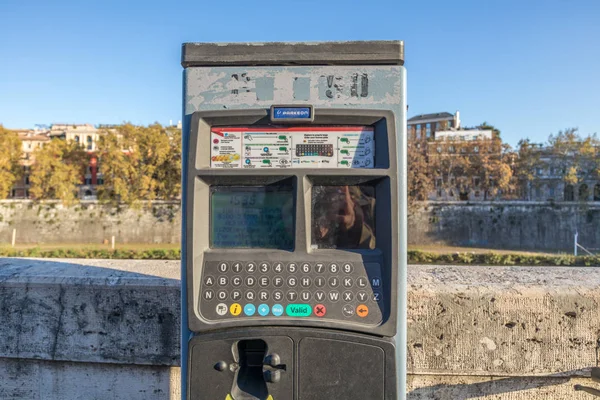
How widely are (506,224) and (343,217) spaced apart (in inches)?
1522

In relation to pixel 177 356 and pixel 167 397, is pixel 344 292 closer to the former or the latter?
pixel 177 356

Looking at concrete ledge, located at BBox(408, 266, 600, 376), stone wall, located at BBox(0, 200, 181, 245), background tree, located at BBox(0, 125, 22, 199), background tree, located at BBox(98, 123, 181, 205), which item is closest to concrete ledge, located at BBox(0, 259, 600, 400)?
concrete ledge, located at BBox(408, 266, 600, 376)

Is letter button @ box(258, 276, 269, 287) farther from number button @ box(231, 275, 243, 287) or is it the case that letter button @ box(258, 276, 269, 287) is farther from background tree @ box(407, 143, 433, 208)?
background tree @ box(407, 143, 433, 208)

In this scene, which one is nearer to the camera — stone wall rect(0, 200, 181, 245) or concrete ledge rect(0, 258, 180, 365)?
concrete ledge rect(0, 258, 180, 365)

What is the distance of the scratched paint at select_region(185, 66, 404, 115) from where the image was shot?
68.9 inches

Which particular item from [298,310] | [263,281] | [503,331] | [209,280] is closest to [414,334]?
[503,331]

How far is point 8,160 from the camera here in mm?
37938

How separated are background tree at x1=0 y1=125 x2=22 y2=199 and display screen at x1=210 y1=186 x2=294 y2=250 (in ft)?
137

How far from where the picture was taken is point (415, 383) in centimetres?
243

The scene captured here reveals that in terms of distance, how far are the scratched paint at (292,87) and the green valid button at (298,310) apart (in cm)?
75

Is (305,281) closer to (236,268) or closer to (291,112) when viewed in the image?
(236,268)

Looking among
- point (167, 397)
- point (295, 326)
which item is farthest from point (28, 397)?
point (295, 326)

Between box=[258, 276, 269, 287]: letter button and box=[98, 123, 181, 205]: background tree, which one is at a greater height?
box=[98, 123, 181, 205]: background tree

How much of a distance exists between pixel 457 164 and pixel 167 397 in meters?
42.3
